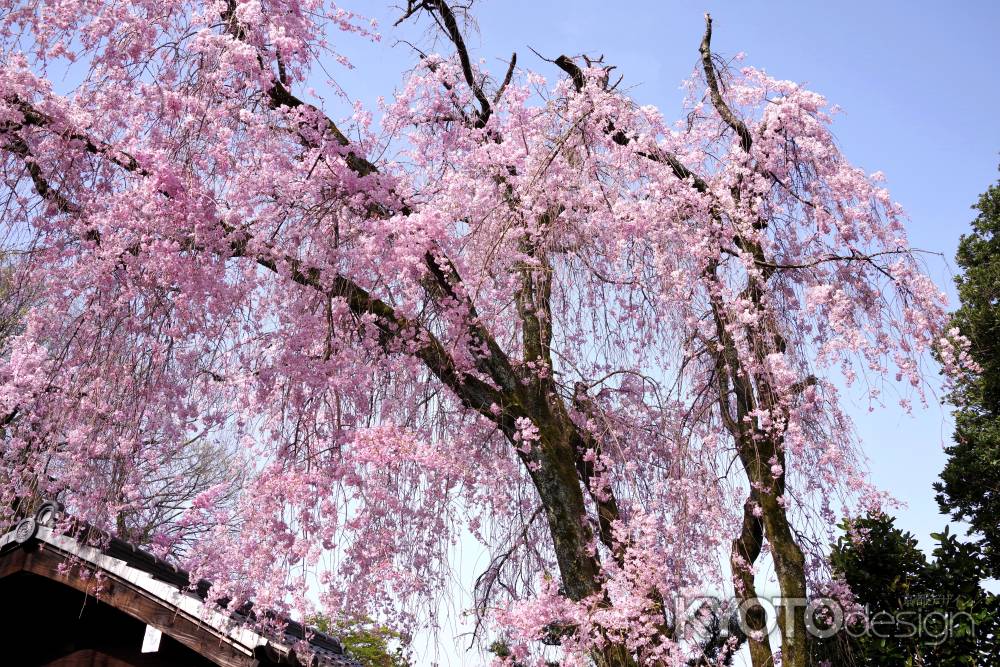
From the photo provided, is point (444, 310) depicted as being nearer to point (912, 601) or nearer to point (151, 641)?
point (151, 641)

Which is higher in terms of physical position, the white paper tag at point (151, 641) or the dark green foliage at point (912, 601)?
the dark green foliage at point (912, 601)

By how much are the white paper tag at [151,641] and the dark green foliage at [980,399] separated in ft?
34.7

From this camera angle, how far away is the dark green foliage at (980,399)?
12.2 meters

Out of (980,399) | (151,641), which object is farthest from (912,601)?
(151,641)

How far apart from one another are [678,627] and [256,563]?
3.29 m

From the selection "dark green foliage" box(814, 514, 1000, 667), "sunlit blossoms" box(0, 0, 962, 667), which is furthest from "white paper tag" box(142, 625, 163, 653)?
"dark green foliage" box(814, 514, 1000, 667)

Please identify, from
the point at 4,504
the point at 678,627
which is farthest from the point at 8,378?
the point at 678,627

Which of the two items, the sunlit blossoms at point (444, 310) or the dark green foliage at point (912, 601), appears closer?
the sunlit blossoms at point (444, 310)

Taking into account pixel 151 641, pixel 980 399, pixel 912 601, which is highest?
pixel 980 399

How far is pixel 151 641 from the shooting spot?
5.31 m

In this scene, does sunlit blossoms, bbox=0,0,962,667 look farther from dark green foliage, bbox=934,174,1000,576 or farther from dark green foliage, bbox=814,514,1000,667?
dark green foliage, bbox=934,174,1000,576

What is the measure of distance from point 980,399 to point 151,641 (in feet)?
41.5

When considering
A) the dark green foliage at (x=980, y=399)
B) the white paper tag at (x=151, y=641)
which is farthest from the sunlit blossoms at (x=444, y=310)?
the dark green foliage at (x=980, y=399)

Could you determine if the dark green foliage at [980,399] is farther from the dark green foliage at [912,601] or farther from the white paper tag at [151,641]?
the white paper tag at [151,641]
